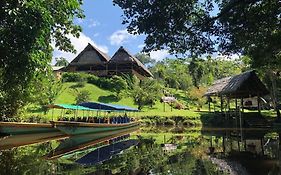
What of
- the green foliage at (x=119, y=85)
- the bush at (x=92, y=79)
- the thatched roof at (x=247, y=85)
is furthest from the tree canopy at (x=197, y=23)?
the bush at (x=92, y=79)

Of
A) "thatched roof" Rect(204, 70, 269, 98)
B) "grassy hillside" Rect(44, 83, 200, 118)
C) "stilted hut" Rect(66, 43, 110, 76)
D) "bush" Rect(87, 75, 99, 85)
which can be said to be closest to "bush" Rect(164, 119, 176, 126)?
"thatched roof" Rect(204, 70, 269, 98)

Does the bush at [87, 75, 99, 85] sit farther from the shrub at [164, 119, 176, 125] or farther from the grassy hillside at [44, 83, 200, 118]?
the shrub at [164, 119, 176, 125]

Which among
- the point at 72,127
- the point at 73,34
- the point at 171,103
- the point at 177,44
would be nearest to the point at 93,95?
the point at 171,103

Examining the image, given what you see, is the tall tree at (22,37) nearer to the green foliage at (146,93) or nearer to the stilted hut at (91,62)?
the green foliage at (146,93)

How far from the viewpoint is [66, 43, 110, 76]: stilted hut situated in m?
54.8

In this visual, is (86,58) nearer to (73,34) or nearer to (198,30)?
(73,34)

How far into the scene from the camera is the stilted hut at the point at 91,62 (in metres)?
54.8

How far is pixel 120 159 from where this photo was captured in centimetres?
1238

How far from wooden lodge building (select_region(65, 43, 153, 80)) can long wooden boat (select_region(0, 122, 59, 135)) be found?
1238 inches

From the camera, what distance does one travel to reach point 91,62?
54.8 m

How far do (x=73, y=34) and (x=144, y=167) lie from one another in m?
8.09

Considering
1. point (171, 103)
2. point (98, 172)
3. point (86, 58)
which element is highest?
point (86, 58)

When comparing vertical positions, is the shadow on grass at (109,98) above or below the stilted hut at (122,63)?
below

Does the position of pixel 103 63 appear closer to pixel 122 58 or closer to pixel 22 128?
pixel 122 58
